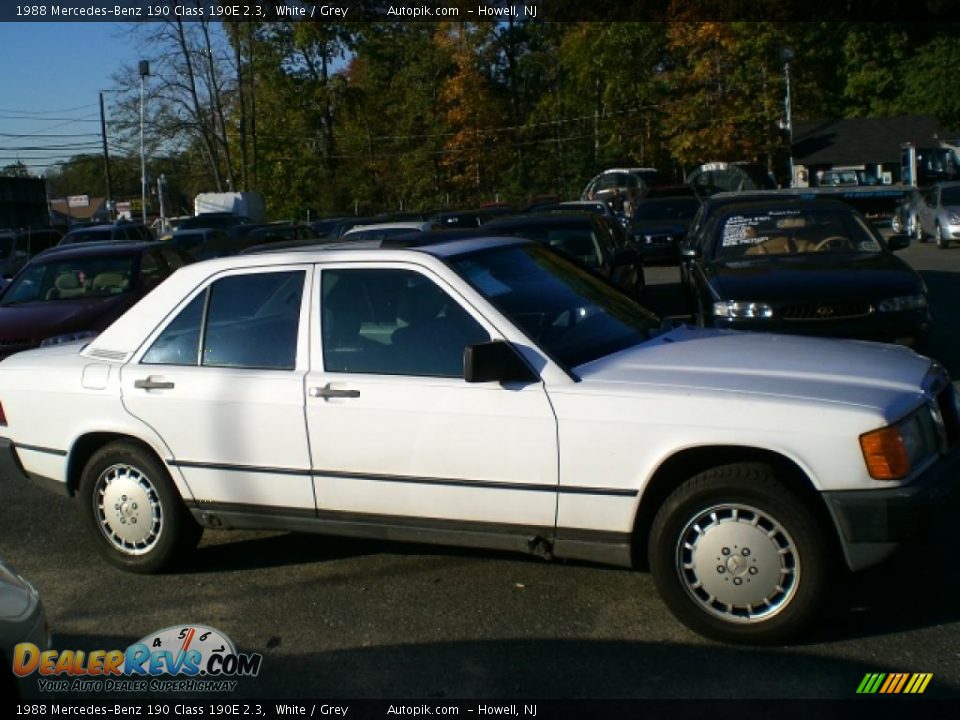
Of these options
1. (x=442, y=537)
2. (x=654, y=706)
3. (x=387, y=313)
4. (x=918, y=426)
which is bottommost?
(x=654, y=706)

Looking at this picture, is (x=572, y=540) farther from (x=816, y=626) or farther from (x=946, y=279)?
(x=946, y=279)

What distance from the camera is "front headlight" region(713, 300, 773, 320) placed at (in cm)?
870

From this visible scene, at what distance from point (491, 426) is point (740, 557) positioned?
1.17 metres

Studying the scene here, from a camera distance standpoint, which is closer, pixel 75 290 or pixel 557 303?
pixel 557 303

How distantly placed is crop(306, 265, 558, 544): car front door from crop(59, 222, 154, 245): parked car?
18.1 metres

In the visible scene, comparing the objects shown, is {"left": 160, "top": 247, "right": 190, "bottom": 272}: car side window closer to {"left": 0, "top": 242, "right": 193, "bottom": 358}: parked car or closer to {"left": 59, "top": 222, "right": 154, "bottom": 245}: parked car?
{"left": 0, "top": 242, "right": 193, "bottom": 358}: parked car

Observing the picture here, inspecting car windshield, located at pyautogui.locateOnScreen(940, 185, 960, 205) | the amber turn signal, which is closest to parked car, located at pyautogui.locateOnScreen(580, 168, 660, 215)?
car windshield, located at pyautogui.locateOnScreen(940, 185, 960, 205)

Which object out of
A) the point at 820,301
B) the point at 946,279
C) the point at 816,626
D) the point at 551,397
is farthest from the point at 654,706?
the point at 946,279

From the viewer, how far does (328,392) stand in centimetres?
518

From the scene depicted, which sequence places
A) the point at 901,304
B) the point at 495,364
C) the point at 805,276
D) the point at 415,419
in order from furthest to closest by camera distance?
1. the point at 805,276
2. the point at 901,304
3. the point at 415,419
4. the point at 495,364

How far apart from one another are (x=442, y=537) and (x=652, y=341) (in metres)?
1.39

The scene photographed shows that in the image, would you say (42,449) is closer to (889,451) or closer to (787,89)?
(889,451)

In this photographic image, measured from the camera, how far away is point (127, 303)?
40.1ft

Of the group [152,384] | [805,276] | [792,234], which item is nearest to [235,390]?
[152,384]
